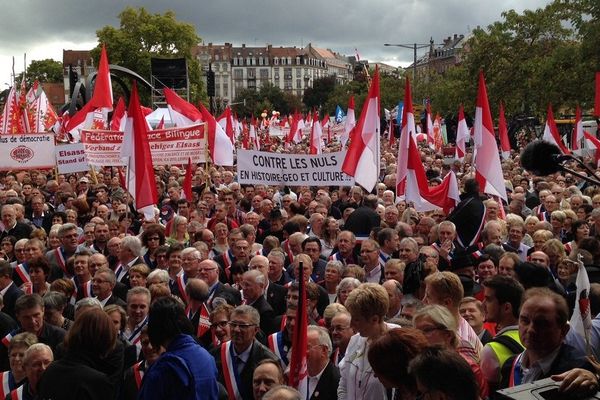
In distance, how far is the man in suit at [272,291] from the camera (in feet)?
25.0

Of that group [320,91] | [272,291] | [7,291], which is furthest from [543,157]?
[320,91]

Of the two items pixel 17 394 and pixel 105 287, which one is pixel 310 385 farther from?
pixel 105 287

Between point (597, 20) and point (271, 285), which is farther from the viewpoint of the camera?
point (597, 20)

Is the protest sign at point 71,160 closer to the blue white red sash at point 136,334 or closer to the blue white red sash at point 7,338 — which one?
the blue white red sash at point 7,338

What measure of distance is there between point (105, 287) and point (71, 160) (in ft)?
31.3

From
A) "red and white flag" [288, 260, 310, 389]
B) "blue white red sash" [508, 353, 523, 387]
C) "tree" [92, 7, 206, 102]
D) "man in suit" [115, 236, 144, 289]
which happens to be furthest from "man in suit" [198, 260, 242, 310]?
"tree" [92, 7, 206, 102]

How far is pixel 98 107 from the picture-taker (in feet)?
53.3

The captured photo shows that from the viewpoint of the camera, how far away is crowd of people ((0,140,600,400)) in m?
4.05

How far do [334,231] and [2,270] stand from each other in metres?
3.96

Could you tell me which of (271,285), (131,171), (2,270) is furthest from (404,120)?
(2,270)

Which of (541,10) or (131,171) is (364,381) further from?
(541,10)

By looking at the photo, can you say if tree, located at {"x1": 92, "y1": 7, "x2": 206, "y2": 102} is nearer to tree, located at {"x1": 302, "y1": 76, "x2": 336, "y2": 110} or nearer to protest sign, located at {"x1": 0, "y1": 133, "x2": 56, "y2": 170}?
tree, located at {"x1": 302, "y1": 76, "x2": 336, "y2": 110}

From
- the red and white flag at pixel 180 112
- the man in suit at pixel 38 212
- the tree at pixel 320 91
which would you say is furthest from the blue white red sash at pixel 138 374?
the tree at pixel 320 91

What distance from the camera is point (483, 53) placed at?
39.2m
